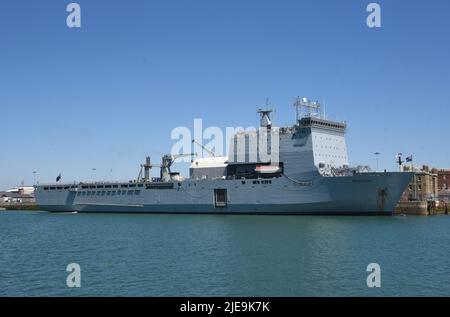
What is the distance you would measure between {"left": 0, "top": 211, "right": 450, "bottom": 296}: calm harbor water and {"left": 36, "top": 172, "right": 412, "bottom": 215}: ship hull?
30.3 ft

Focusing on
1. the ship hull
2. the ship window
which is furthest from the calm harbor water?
the ship window

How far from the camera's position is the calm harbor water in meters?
15.9

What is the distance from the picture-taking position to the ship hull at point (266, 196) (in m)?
43.0

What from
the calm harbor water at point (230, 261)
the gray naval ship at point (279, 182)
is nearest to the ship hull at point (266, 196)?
the gray naval ship at point (279, 182)

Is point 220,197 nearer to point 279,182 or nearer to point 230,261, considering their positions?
point 279,182

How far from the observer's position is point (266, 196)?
47469 millimetres

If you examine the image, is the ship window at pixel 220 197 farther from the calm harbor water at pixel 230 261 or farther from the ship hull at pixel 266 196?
the calm harbor water at pixel 230 261

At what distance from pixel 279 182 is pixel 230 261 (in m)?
26.7

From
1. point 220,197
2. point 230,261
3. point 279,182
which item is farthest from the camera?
point 220,197

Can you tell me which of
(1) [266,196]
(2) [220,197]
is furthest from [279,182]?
(2) [220,197]

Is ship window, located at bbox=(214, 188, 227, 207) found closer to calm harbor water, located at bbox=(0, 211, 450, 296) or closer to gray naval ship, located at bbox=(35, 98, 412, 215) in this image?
gray naval ship, located at bbox=(35, 98, 412, 215)

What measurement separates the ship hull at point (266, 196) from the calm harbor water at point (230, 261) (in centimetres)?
923
